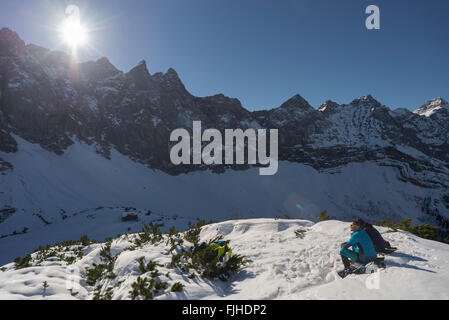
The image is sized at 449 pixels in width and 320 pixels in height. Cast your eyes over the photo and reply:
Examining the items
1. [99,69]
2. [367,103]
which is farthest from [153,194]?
[367,103]

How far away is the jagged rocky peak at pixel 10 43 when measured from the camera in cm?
5666

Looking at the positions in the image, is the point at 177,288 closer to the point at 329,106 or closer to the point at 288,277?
the point at 288,277

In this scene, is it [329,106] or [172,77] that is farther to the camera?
[329,106]

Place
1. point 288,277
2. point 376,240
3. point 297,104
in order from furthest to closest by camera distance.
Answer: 1. point 297,104
2. point 376,240
3. point 288,277

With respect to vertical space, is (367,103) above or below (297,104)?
above

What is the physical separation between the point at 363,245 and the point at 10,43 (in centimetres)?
8599

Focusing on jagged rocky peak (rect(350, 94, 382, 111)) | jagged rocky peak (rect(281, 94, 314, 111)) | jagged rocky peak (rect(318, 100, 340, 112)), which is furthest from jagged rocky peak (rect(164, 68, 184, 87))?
jagged rocky peak (rect(350, 94, 382, 111))

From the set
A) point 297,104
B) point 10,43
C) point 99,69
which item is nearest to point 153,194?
point 10,43

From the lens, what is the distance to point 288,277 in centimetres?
510

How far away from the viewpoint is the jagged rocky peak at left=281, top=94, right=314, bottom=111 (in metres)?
102

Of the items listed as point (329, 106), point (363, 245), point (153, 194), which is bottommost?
point (153, 194)

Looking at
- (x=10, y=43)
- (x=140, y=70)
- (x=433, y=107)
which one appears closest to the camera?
(x=10, y=43)

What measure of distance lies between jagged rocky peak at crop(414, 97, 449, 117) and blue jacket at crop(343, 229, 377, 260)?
176 meters
